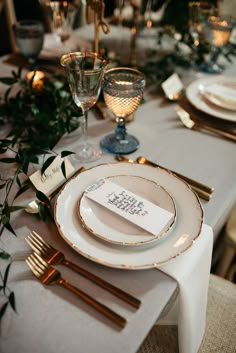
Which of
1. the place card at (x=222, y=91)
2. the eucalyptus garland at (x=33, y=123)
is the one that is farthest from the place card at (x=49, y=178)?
the place card at (x=222, y=91)

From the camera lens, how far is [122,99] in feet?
2.13

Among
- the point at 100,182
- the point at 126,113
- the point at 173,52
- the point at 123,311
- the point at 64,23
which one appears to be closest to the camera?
the point at 123,311

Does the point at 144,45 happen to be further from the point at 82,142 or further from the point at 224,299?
the point at 224,299

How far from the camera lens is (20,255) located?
0.48 metres

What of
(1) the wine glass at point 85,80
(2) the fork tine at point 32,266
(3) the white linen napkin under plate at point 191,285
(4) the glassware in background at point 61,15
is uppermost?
(4) the glassware in background at point 61,15

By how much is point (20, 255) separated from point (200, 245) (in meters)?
0.26

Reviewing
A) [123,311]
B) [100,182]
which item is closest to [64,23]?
[100,182]

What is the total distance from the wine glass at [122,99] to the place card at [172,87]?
21 cm

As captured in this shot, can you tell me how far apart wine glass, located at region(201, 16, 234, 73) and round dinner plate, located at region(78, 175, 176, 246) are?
677mm

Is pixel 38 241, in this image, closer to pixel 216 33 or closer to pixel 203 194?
pixel 203 194

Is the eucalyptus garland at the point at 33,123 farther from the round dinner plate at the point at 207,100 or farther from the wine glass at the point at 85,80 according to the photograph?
the round dinner plate at the point at 207,100

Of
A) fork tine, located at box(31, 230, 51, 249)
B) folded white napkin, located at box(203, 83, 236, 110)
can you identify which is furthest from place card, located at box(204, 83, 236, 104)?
fork tine, located at box(31, 230, 51, 249)

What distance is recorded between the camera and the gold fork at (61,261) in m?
0.42

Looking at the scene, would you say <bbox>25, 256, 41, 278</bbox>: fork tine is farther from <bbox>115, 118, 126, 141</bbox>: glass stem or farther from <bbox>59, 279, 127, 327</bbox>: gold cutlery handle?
<bbox>115, 118, 126, 141</bbox>: glass stem
